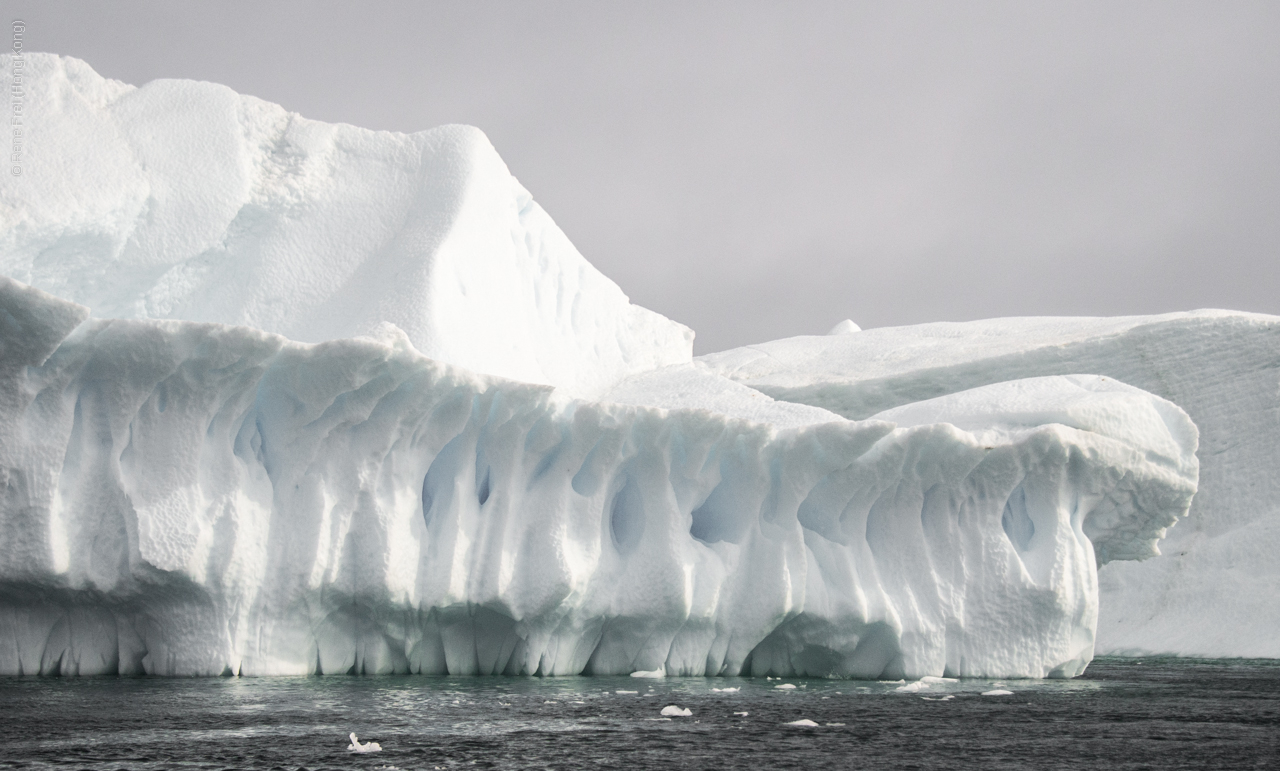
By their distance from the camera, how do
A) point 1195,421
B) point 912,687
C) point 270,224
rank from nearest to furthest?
point 912,687 → point 270,224 → point 1195,421

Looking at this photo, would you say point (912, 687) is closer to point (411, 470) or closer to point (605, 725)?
point (605, 725)

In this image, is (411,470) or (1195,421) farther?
(1195,421)

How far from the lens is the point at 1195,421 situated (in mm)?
14000

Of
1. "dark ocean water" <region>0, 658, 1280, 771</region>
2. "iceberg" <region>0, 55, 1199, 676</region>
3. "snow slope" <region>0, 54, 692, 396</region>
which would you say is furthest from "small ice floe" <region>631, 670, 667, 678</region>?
"snow slope" <region>0, 54, 692, 396</region>

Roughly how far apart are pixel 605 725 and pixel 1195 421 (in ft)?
36.5

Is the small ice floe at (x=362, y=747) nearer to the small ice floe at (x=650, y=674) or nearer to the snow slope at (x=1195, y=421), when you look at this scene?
the small ice floe at (x=650, y=674)

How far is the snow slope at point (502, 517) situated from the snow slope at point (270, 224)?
1.83 metres

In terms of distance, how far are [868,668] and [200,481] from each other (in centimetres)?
526

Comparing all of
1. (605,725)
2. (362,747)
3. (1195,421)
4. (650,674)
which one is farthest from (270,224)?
(1195,421)

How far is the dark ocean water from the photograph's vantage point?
4465 mm

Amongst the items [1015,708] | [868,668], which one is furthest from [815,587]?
[1015,708]

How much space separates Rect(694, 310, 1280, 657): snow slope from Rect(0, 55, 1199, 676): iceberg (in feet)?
10.8

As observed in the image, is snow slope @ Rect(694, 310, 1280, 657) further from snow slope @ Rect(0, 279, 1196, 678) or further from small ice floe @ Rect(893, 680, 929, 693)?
small ice floe @ Rect(893, 680, 929, 693)

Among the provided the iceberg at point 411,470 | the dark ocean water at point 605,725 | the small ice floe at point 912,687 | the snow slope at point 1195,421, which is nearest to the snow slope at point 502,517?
the iceberg at point 411,470
